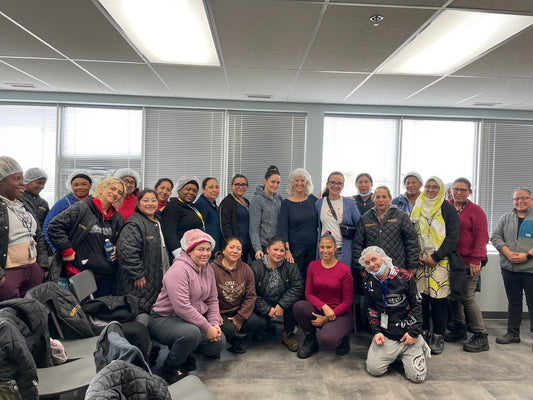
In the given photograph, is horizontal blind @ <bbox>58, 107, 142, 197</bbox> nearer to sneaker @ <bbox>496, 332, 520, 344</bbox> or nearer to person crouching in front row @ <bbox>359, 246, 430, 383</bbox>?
person crouching in front row @ <bbox>359, 246, 430, 383</bbox>

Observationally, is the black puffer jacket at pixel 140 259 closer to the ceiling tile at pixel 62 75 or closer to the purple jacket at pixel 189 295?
the purple jacket at pixel 189 295

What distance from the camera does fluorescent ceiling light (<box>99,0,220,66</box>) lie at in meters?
2.35

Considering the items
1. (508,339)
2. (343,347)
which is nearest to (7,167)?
(343,347)

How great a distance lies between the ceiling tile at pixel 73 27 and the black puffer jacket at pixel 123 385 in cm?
221

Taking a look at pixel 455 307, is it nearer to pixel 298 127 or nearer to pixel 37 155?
pixel 298 127

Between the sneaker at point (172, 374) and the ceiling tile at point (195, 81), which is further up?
the ceiling tile at point (195, 81)

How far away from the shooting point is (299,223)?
3.36 m

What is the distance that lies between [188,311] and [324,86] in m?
2.78

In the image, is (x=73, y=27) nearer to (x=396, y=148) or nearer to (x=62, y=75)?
(x=62, y=75)

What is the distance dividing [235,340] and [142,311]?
85 cm

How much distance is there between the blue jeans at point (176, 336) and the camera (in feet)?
8.27

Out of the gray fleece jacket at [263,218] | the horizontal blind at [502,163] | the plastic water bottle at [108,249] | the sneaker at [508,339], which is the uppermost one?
the horizontal blind at [502,163]

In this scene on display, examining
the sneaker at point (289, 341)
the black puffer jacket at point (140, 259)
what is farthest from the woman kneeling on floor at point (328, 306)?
the black puffer jacket at point (140, 259)

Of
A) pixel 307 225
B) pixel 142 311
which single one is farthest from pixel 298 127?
pixel 142 311
